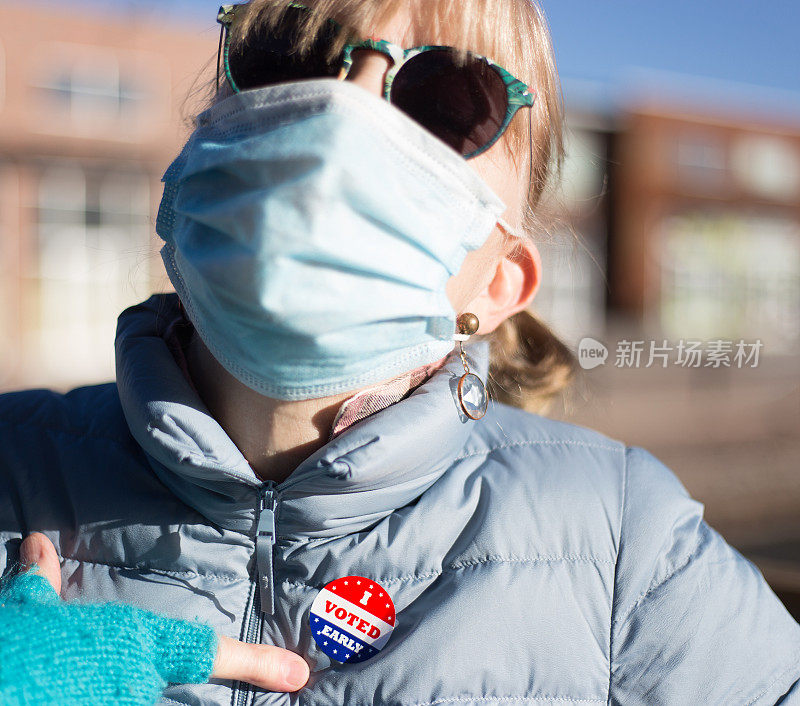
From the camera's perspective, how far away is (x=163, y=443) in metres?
1.14

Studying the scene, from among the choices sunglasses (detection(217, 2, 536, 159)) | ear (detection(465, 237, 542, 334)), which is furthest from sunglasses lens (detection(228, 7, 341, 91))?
ear (detection(465, 237, 542, 334))

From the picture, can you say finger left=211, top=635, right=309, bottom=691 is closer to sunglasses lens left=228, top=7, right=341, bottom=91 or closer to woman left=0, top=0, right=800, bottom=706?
woman left=0, top=0, right=800, bottom=706

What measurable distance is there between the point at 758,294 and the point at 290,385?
864 inches

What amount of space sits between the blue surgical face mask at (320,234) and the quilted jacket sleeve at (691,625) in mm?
496

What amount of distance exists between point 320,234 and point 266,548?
0.50m

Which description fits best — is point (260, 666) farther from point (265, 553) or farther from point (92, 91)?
point (92, 91)

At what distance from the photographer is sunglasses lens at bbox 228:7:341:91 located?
4.01ft

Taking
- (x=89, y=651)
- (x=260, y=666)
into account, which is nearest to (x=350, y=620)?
(x=260, y=666)

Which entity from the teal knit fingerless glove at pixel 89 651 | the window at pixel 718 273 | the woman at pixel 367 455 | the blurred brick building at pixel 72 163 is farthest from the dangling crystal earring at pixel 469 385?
the window at pixel 718 273

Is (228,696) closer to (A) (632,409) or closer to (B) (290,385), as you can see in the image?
A: (B) (290,385)

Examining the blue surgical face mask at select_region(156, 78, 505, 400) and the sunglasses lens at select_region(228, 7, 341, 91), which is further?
the sunglasses lens at select_region(228, 7, 341, 91)

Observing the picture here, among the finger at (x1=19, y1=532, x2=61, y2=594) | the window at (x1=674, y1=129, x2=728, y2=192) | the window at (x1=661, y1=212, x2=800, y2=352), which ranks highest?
the finger at (x1=19, y1=532, x2=61, y2=594)

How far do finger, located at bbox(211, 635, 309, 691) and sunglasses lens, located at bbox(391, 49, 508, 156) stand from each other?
2.75 ft

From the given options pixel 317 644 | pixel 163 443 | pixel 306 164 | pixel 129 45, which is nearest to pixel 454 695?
pixel 317 644
